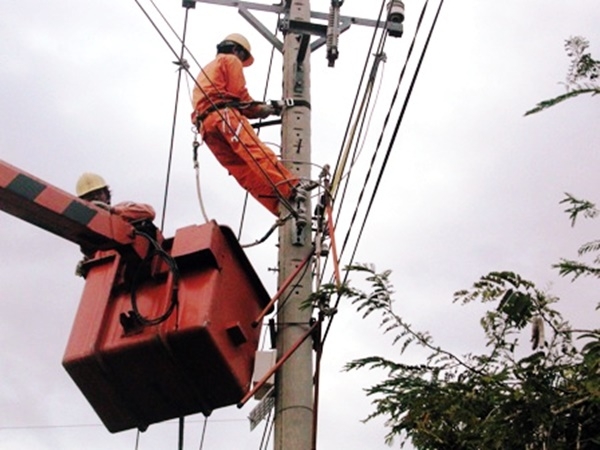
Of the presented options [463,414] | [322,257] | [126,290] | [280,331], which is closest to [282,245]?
[322,257]

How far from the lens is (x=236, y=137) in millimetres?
5938

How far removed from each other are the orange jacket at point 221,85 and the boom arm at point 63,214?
1.54 meters

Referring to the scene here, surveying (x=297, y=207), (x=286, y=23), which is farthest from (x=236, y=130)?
(x=286, y=23)

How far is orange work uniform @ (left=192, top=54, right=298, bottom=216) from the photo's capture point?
5.89 m

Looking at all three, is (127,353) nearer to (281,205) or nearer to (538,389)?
(281,205)

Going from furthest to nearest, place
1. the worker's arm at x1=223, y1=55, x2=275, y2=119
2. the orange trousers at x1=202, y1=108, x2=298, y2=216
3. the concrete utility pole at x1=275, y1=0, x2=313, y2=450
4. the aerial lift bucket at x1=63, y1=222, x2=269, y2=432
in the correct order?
the worker's arm at x1=223, y1=55, x2=275, y2=119 < the orange trousers at x1=202, y1=108, x2=298, y2=216 < the concrete utility pole at x1=275, y1=0, x2=313, y2=450 < the aerial lift bucket at x1=63, y1=222, x2=269, y2=432

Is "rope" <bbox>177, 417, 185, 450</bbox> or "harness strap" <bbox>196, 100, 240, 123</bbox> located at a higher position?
"harness strap" <bbox>196, 100, 240, 123</bbox>

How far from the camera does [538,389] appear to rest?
3.22m

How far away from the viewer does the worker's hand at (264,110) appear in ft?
20.9

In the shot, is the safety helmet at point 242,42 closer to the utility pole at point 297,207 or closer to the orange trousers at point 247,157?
the utility pole at point 297,207

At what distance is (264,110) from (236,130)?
0.45 metres

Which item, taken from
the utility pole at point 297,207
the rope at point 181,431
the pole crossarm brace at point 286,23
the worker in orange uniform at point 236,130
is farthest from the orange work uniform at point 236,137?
the rope at point 181,431

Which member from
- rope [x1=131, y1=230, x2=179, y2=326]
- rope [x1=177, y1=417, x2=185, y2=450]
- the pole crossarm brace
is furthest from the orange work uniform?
rope [x1=177, y1=417, x2=185, y2=450]

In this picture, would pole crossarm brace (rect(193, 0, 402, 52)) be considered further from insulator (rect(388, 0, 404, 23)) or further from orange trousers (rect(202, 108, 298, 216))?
orange trousers (rect(202, 108, 298, 216))
